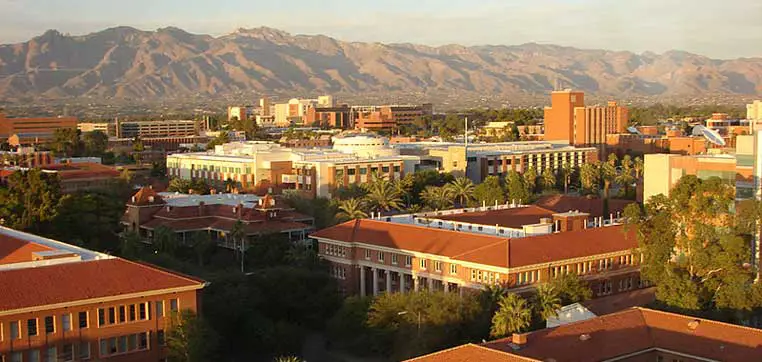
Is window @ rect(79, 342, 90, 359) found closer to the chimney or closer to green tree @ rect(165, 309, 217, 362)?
green tree @ rect(165, 309, 217, 362)

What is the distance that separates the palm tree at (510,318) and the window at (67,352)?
16268 millimetres

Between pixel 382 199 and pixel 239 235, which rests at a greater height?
pixel 382 199

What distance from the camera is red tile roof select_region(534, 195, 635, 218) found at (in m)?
74.8

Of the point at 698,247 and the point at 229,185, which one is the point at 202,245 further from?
the point at 229,185

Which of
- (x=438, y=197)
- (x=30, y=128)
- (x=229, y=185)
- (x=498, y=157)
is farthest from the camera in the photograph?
(x=30, y=128)

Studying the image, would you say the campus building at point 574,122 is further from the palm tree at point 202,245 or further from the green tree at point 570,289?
the green tree at point 570,289

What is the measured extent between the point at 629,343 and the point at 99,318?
19077 mm

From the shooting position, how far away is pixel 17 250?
48312mm

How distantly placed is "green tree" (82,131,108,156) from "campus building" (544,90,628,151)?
2401 inches

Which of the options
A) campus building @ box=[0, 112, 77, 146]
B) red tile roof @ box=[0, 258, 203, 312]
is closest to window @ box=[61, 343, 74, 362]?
red tile roof @ box=[0, 258, 203, 312]

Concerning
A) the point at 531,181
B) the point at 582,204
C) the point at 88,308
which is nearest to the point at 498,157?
the point at 531,181

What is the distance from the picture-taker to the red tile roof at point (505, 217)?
209 feet

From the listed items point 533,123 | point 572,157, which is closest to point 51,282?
point 572,157

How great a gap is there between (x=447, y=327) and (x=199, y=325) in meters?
10.5
